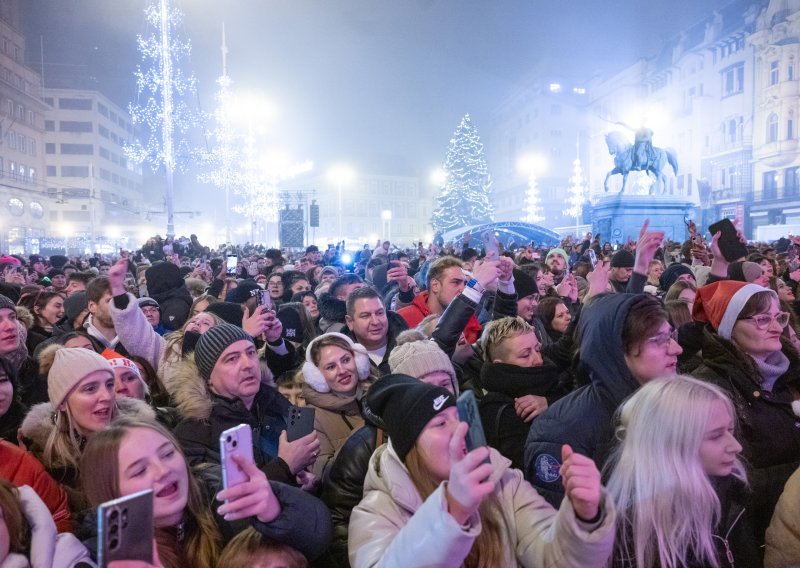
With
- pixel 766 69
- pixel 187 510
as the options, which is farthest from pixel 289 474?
pixel 766 69

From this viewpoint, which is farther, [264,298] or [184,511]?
[264,298]

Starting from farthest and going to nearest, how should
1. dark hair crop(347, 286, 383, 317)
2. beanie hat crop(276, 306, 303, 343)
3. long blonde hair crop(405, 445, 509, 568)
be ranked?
beanie hat crop(276, 306, 303, 343) → dark hair crop(347, 286, 383, 317) → long blonde hair crop(405, 445, 509, 568)

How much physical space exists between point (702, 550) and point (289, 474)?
173cm

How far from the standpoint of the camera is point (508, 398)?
3688 mm

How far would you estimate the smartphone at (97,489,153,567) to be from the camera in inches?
55.8

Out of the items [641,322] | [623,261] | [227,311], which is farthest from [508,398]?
[623,261]

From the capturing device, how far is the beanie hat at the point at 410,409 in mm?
2344

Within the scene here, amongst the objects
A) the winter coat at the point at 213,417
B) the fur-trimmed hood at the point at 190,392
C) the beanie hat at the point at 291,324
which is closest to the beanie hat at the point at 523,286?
the beanie hat at the point at 291,324

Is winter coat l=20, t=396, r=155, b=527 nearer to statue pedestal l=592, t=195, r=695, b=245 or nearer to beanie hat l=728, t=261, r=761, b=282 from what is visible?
beanie hat l=728, t=261, r=761, b=282

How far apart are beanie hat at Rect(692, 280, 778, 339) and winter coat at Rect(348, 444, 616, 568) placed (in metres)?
1.99

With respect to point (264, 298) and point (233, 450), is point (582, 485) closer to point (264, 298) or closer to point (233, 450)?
point (233, 450)

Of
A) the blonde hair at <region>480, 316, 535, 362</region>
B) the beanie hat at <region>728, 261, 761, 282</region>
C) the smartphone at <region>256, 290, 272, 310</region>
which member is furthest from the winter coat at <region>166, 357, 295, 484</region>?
the beanie hat at <region>728, 261, 761, 282</region>

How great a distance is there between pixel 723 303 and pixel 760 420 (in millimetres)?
797

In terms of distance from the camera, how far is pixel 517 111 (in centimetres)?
9600
